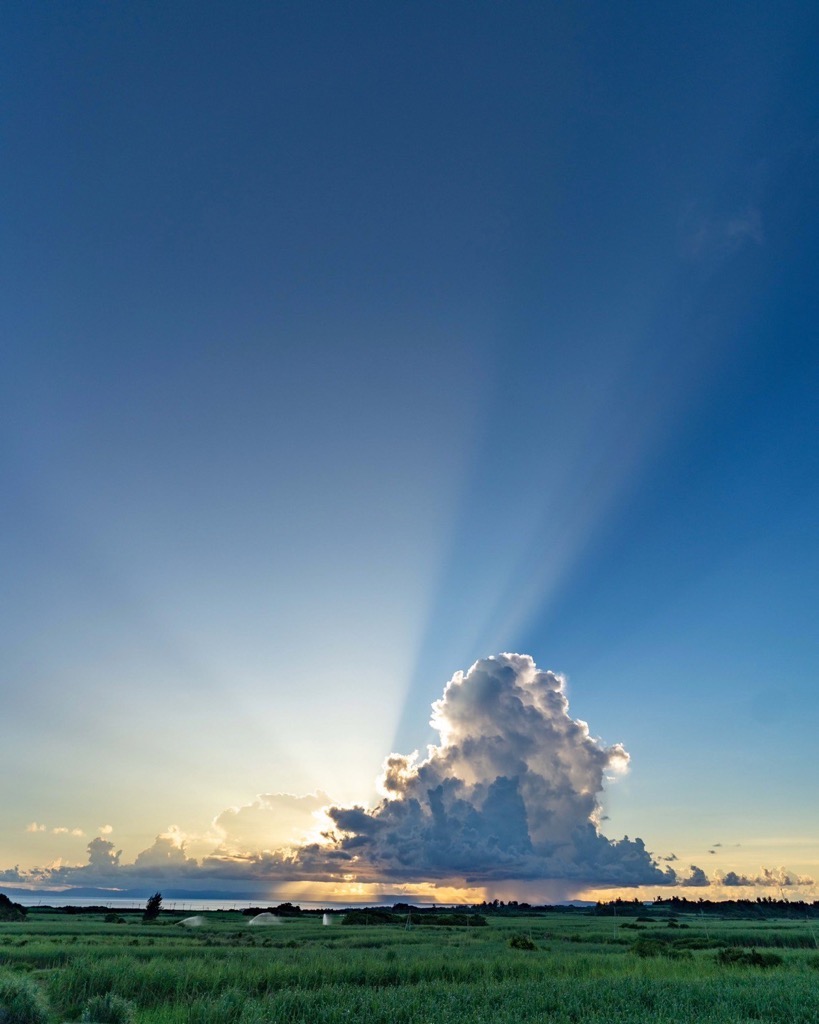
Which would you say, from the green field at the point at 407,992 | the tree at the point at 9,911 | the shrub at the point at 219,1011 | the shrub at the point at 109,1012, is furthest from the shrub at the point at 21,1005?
the tree at the point at 9,911

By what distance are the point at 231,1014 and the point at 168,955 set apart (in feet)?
73.5

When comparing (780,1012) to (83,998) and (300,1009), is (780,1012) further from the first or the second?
(83,998)

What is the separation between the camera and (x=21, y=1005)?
13.8 m

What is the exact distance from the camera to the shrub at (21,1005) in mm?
13418

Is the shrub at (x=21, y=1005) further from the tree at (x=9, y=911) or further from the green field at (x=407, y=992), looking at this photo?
the tree at (x=9, y=911)

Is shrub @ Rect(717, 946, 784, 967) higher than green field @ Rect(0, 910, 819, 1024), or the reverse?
green field @ Rect(0, 910, 819, 1024)

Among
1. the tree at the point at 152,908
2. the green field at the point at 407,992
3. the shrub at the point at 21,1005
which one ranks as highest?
the shrub at the point at 21,1005

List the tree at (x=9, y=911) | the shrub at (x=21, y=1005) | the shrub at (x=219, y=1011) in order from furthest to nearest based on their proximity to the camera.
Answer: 1. the tree at (x=9, y=911)
2. the shrub at (x=219, y=1011)
3. the shrub at (x=21, y=1005)

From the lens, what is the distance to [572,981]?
20312 millimetres

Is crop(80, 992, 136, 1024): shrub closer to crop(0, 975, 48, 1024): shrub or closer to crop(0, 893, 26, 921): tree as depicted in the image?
crop(0, 975, 48, 1024): shrub

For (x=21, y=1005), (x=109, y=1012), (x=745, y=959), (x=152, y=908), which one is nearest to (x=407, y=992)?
(x=109, y=1012)

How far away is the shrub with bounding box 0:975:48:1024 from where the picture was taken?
44.0 ft

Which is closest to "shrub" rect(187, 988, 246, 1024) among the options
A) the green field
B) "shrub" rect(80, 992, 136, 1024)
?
the green field

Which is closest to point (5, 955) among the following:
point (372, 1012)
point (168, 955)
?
point (168, 955)
